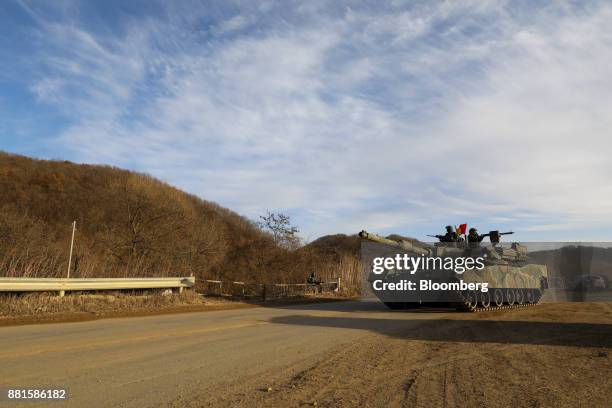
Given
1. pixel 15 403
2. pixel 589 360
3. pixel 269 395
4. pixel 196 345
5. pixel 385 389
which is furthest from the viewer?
pixel 196 345

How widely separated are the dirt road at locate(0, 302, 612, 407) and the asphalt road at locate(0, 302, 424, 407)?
17mm

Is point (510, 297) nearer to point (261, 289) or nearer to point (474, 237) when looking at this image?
point (474, 237)

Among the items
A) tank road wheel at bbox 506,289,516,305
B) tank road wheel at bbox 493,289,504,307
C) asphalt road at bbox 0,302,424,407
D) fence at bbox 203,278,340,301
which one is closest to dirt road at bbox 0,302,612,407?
asphalt road at bbox 0,302,424,407

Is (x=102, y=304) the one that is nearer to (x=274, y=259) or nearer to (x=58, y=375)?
(x=58, y=375)

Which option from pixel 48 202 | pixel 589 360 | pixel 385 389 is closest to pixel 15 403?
pixel 385 389

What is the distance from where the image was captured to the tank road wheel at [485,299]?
20656mm

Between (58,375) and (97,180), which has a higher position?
(97,180)

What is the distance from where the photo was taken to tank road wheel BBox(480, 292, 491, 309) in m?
20.7

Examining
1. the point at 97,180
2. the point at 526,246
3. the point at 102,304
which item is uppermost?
the point at 97,180

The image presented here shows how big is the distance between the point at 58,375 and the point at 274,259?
28572 millimetres

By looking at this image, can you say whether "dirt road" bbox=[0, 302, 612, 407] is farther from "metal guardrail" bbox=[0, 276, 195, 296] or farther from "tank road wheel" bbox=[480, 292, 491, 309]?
"tank road wheel" bbox=[480, 292, 491, 309]

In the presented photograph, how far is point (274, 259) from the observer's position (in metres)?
34.3

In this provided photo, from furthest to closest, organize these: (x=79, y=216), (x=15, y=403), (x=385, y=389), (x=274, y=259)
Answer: (x=79, y=216) → (x=274, y=259) → (x=385, y=389) → (x=15, y=403)

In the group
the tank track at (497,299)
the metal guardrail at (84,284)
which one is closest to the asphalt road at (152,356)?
the metal guardrail at (84,284)
